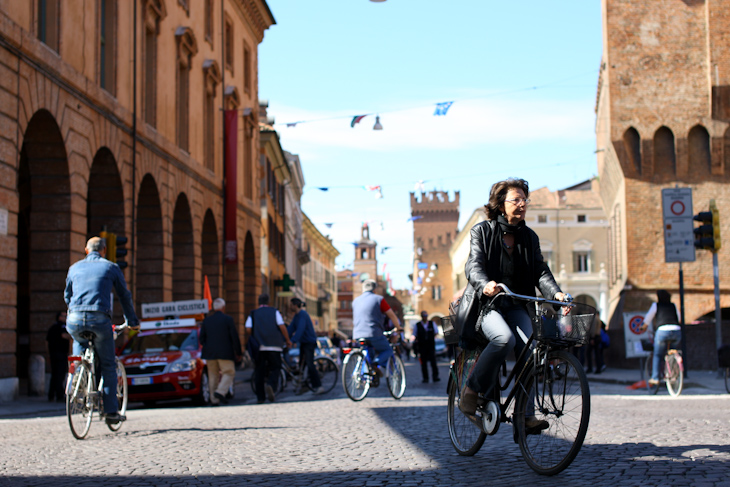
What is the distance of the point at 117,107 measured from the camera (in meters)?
22.3

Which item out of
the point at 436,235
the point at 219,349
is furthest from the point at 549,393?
the point at 436,235

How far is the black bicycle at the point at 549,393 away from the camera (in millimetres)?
5359

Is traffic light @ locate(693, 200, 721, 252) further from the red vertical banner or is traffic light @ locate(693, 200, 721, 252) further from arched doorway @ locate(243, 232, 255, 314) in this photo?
arched doorway @ locate(243, 232, 255, 314)

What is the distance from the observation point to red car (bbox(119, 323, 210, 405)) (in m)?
15.0

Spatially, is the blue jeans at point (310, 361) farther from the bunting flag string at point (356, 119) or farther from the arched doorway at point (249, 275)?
the arched doorway at point (249, 275)

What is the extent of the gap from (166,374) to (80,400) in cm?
616

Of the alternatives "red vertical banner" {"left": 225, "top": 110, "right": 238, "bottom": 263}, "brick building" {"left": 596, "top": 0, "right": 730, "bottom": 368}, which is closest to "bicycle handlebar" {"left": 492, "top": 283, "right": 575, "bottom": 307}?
"red vertical banner" {"left": 225, "top": 110, "right": 238, "bottom": 263}

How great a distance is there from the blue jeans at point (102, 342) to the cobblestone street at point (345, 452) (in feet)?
1.30

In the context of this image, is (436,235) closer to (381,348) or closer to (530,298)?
(381,348)

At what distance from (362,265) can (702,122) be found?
11613 centimetres

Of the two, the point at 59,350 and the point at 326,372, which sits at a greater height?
the point at 59,350

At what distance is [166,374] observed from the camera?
49.4 feet

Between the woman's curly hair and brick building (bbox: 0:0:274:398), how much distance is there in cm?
1151

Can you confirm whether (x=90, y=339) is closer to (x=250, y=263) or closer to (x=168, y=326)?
(x=168, y=326)
